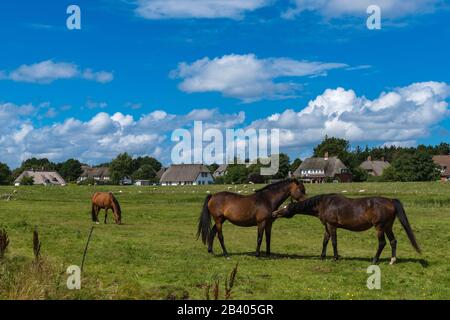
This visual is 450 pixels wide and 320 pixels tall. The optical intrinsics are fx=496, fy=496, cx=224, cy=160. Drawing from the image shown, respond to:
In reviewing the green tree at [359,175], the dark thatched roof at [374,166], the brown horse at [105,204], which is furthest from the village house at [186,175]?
the brown horse at [105,204]

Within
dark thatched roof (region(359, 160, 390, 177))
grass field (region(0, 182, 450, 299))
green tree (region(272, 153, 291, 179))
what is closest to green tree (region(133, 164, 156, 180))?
green tree (region(272, 153, 291, 179))

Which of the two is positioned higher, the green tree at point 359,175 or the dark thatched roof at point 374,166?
the dark thatched roof at point 374,166

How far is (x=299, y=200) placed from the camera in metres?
16.3

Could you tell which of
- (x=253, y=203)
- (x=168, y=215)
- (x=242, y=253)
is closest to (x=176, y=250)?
(x=242, y=253)

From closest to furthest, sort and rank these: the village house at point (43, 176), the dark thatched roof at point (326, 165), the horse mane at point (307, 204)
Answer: the horse mane at point (307, 204), the dark thatched roof at point (326, 165), the village house at point (43, 176)

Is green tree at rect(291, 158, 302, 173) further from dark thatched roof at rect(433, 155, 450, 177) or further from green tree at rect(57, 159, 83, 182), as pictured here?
green tree at rect(57, 159, 83, 182)

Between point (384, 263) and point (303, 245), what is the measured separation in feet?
18.0

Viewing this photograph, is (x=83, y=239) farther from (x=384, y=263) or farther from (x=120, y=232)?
(x=384, y=263)

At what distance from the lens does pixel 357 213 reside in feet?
50.7

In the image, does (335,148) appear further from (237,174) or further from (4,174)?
(4,174)

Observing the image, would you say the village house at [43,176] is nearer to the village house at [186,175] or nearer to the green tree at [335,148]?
the village house at [186,175]

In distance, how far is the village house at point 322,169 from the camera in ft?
431

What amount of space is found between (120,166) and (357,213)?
139331 mm
